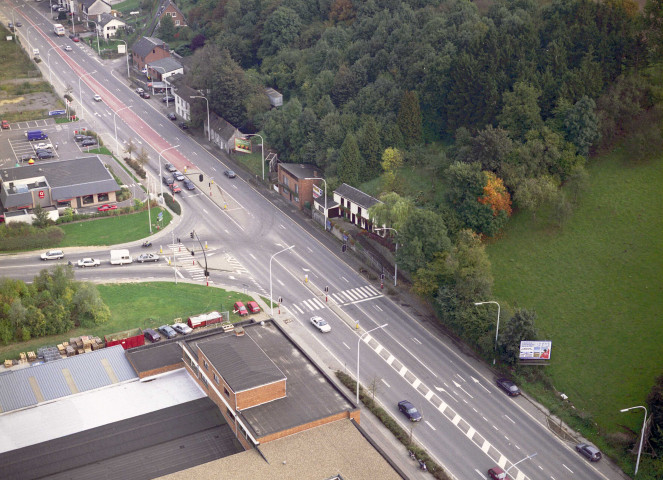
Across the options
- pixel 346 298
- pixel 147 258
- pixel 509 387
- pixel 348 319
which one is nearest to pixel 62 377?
pixel 147 258

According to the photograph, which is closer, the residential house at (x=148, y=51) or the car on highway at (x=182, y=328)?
the car on highway at (x=182, y=328)

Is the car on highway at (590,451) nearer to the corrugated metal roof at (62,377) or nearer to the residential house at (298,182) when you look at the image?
the corrugated metal roof at (62,377)

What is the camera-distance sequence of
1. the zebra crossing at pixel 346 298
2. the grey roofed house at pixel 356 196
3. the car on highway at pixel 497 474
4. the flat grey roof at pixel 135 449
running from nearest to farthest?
the flat grey roof at pixel 135 449 → the car on highway at pixel 497 474 → the zebra crossing at pixel 346 298 → the grey roofed house at pixel 356 196

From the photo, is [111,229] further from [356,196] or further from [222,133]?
[356,196]

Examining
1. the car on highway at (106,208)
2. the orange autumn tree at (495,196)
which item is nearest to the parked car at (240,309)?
the orange autumn tree at (495,196)

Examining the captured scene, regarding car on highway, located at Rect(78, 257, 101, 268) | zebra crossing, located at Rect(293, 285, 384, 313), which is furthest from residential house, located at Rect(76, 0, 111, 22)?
zebra crossing, located at Rect(293, 285, 384, 313)

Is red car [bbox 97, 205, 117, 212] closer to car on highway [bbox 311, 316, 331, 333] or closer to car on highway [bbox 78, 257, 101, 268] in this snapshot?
car on highway [bbox 78, 257, 101, 268]
